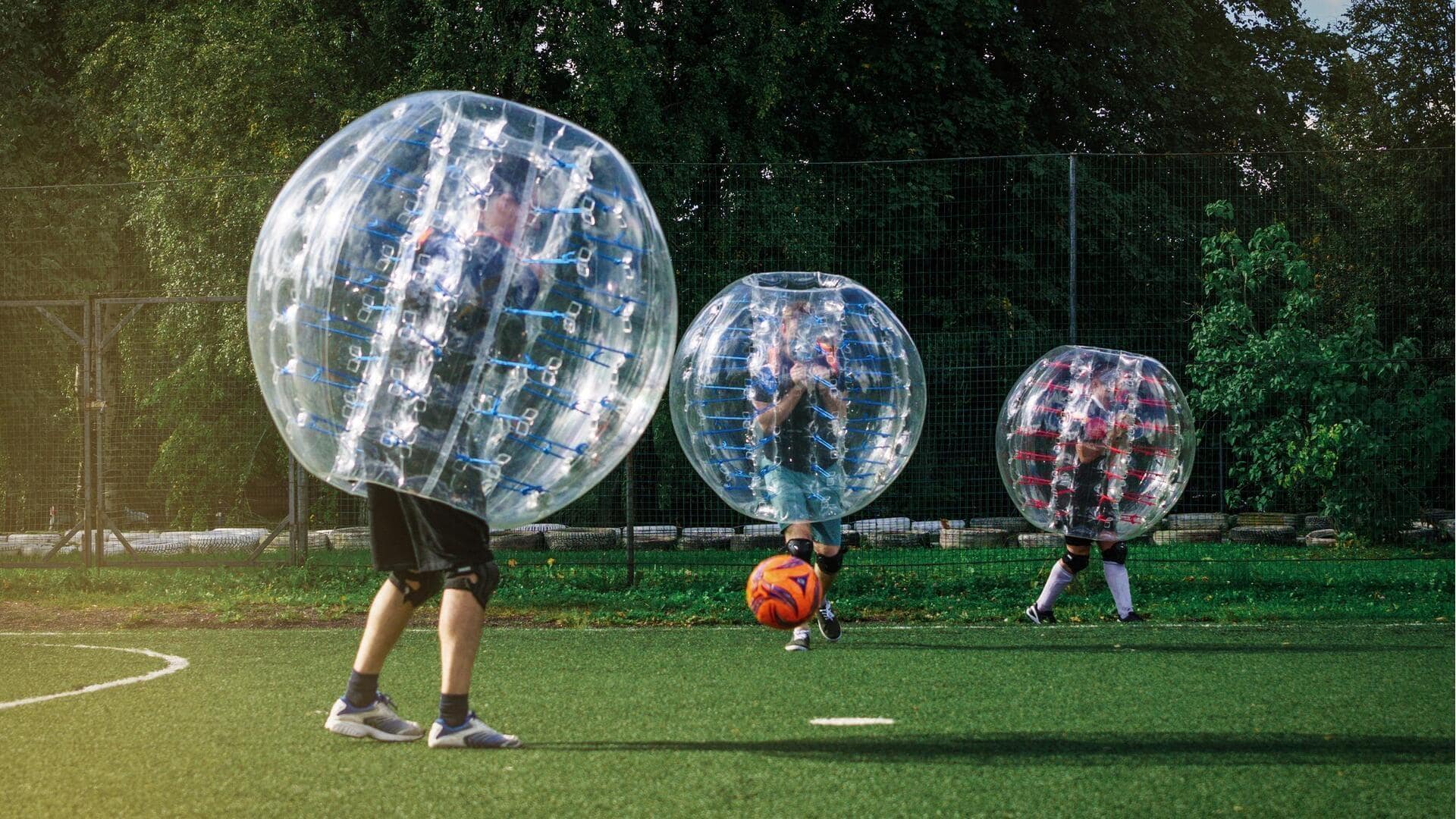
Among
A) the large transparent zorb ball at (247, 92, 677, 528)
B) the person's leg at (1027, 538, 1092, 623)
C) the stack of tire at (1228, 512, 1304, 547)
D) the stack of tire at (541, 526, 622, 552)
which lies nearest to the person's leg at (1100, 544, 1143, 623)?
the person's leg at (1027, 538, 1092, 623)

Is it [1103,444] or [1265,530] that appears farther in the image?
[1265,530]

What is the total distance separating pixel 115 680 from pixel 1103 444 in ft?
18.3

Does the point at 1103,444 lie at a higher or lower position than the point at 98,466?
higher

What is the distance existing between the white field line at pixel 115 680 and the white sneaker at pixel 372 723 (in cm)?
178

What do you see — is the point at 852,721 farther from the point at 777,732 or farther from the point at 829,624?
the point at 829,624

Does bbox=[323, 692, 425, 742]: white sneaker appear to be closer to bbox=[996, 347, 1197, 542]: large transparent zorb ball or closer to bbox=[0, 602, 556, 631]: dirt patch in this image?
bbox=[0, 602, 556, 631]: dirt patch

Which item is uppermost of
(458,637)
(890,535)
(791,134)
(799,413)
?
(791,134)

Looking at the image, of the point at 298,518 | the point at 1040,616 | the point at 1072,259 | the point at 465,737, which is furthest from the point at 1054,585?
the point at 298,518

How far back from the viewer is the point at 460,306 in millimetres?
4250

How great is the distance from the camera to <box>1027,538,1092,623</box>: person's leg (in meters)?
8.82

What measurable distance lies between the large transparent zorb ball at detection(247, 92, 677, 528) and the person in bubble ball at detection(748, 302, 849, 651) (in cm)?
203

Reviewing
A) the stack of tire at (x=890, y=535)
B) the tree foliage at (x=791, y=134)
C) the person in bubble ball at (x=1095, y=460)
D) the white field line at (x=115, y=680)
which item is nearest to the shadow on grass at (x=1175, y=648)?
the person in bubble ball at (x=1095, y=460)

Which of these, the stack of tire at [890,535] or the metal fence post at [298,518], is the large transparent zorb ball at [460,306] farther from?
the stack of tire at [890,535]

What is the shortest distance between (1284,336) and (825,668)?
26.0 ft
